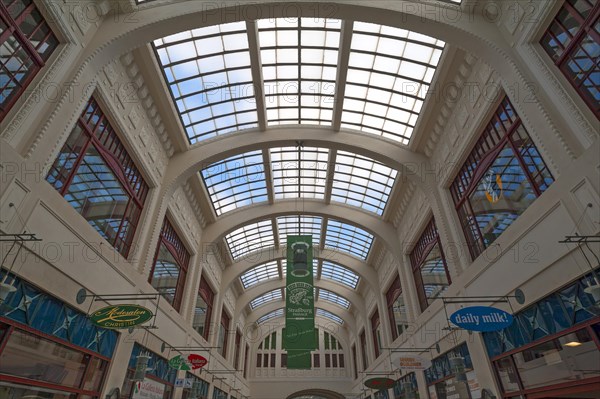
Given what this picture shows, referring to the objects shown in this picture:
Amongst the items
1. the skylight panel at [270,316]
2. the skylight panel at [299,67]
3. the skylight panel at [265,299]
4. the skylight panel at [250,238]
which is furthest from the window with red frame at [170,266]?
the skylight panel at [270,316]

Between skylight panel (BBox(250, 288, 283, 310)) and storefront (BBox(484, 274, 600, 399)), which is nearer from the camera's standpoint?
storefront (BBox(484, 274, 600, 399))

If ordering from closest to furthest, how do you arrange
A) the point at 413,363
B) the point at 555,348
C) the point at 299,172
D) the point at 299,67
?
1. the point at 555,348
2. the point at 413,363
3. the point at 299,67
4. the point at 299,172

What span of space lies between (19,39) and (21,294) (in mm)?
5927

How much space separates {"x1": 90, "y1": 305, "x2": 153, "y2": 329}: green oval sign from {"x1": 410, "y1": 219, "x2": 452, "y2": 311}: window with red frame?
1193 cm

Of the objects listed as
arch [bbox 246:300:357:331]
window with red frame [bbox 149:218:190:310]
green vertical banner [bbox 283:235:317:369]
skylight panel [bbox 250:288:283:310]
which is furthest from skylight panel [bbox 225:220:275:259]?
arch [bbox 246:300:357:331]

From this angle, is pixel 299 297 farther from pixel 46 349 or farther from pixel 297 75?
pixel 46 349

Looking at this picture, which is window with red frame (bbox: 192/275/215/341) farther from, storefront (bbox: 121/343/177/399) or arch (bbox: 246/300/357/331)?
arch (bbox: 246/300/357/331)

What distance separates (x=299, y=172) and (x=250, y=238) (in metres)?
8.65

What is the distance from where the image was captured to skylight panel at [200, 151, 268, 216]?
20.9m

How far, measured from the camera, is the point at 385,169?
2059 centimetres

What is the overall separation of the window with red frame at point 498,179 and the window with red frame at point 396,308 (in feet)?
32.7

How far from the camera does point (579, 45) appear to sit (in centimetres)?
806

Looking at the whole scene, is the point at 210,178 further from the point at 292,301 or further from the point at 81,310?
the point at 81,310

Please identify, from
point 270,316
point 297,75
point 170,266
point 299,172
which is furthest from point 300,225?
point 270,316
